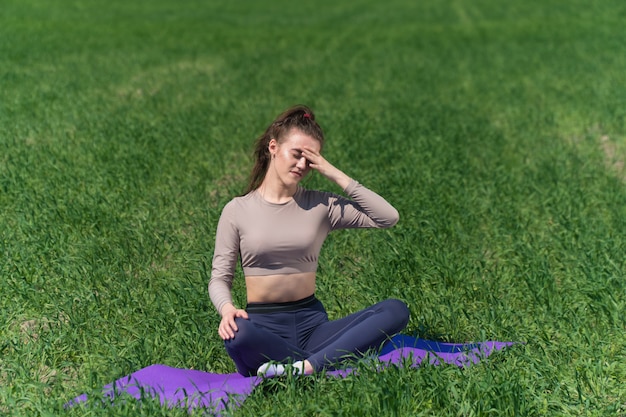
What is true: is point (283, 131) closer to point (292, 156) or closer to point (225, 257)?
point (292, 156)

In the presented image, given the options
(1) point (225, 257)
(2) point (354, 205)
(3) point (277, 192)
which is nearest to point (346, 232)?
(2) point (354, 205)

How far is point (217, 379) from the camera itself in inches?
175

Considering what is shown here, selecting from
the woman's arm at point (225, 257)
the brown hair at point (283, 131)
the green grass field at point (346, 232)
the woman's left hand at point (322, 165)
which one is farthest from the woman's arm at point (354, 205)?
the green grass field at point (346, 232)

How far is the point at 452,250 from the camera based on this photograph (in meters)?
6.70

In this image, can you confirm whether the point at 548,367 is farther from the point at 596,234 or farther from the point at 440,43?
the point at 440,43

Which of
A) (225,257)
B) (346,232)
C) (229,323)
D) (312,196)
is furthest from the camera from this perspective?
(346,232)

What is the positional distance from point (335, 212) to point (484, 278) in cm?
Answer: 210

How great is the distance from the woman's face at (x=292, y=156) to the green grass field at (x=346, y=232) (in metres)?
1.13

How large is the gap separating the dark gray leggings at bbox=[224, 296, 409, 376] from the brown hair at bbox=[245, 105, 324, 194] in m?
0.75

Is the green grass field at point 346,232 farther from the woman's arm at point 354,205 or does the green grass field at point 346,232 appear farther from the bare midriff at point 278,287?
the woman's arm at point 354,205

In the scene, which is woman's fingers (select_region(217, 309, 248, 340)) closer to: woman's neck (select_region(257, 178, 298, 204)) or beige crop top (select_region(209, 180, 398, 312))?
beige crop top (select_region(209, 180, 398, 312))

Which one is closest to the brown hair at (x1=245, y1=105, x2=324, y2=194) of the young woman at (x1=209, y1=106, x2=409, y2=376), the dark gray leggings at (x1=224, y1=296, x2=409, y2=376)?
the young woman at (x1=209, y1=106, x2=409, y2=376)

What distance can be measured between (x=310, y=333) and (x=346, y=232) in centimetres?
258

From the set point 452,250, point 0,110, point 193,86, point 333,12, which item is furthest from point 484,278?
point 333,12
